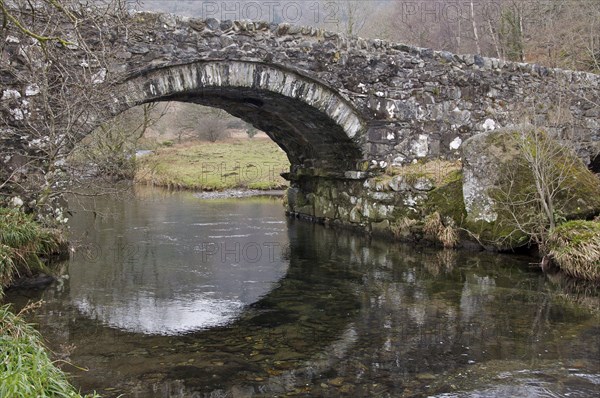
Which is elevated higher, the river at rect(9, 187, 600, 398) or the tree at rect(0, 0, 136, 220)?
the tree at rect(0, 0, 136, 220)

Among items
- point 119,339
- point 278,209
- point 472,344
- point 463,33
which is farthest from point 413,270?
point 463,33

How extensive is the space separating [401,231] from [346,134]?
2.47 metres

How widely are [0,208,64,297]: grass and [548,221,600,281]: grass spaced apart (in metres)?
8.16

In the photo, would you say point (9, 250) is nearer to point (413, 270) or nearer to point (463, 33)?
point (413, 270)

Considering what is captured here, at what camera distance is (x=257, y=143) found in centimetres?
3841

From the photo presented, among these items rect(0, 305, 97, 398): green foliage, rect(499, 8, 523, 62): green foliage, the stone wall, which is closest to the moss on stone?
the stone wall

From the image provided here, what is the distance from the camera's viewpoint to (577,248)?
29.4ft

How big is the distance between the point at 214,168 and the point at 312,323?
23.5m

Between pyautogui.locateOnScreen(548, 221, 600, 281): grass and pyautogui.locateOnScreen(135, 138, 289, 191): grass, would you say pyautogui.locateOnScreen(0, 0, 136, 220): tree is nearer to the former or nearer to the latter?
pyautogui.locateOnScreen(548, 221, 600, 281): grass

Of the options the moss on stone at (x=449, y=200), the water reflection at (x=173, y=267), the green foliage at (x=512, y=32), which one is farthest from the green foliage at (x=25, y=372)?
the green foliage at (x=512, y=32)

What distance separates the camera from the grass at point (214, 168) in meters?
26.6

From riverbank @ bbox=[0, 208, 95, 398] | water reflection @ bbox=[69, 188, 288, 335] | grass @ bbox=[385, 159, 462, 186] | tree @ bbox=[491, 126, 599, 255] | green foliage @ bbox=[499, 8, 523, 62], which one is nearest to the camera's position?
riverbank @ bbox=[0, 208, 95, 398]

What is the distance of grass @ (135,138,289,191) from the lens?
26562 millimetres

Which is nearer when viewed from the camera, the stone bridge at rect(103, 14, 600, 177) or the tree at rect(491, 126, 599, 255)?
the tree at rect(491, 126, 599, 255)
